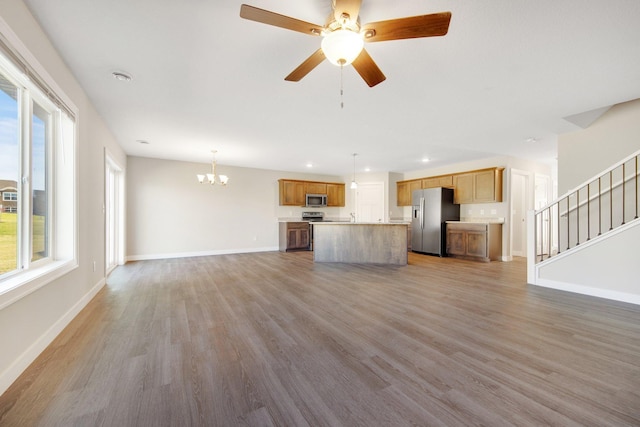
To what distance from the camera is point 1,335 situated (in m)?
1.57

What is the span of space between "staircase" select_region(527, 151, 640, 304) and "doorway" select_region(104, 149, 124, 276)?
7.40 metres

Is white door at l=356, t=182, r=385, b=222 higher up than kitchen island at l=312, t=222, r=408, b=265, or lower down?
higher up

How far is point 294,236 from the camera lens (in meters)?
7.80

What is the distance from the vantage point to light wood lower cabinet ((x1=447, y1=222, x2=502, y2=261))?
19.6 feet

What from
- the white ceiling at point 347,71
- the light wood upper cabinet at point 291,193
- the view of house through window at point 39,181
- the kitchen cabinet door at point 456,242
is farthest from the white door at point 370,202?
the view of house through window at point 39,181

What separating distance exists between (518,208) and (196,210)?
827 cm

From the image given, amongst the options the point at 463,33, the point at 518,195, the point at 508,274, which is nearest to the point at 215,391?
the point at 463,33

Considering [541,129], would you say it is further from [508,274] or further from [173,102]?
[173,102]

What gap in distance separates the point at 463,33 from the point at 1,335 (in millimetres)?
3761

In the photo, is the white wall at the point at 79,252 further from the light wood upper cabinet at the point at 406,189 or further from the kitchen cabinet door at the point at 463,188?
the kitchen cabinet door at the point at 463,188

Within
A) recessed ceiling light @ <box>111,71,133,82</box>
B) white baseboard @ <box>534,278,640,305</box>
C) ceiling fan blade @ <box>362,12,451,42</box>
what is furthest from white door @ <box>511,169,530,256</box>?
recessed ceiling light @ <box>111,71,133,82</box>

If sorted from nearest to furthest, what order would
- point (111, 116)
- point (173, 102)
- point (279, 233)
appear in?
1. point (173, 102)
2. point (111, 116)
3. point (279, 233)

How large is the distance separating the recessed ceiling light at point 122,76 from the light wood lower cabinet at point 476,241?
6866 mm

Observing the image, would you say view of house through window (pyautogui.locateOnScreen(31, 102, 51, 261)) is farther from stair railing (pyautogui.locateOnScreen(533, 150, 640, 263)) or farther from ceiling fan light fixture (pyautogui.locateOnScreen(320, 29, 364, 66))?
stair railing (pyautogui.locateOnScreen(533, 150, 640, 263))
